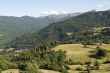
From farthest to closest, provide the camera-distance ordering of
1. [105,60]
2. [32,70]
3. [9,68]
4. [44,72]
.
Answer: [105,60], [9,68], [44,72], [32,70]

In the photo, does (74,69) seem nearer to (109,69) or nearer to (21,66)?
(109,69)

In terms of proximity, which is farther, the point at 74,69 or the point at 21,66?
the point at 74,69

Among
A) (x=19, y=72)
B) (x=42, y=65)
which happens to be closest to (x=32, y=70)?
(x=19, y=72)

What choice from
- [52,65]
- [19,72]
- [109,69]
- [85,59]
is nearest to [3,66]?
[19,72]

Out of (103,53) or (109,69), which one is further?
(103,53)

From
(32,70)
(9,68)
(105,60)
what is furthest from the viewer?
(105,60)

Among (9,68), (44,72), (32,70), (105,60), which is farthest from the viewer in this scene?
(105,60)

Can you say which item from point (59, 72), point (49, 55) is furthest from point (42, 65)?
→ point (49, 55)

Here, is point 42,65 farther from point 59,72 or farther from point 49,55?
point 49,55
